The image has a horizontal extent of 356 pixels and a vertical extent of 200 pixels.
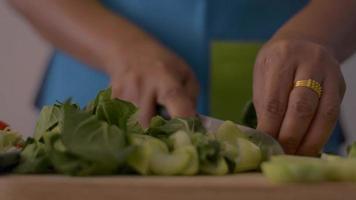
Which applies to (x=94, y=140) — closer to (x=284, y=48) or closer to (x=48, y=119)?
(x=48, y=119)

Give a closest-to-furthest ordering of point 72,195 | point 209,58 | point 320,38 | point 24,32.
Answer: point 72,195 → point 320,38 → point 209,58 → point 24,32

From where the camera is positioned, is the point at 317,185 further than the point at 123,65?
No

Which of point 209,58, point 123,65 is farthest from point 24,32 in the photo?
point 123,65

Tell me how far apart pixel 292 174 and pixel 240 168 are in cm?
8

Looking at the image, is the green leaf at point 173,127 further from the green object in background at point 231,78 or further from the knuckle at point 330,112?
the green object in background at point 231,78

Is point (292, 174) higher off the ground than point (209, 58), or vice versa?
point (209, 58)

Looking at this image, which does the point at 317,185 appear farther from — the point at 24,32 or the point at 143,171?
the point at 24,32

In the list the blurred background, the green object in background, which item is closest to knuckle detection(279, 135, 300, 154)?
the green object in background

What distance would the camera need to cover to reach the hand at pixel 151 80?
29.9 inches

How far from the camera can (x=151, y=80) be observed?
79cm

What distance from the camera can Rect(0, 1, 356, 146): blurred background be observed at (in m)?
1.56

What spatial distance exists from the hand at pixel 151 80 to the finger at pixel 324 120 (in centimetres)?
14

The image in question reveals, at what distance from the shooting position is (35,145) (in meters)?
0.50

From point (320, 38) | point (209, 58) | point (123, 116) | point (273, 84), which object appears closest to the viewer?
point (123, 116)
